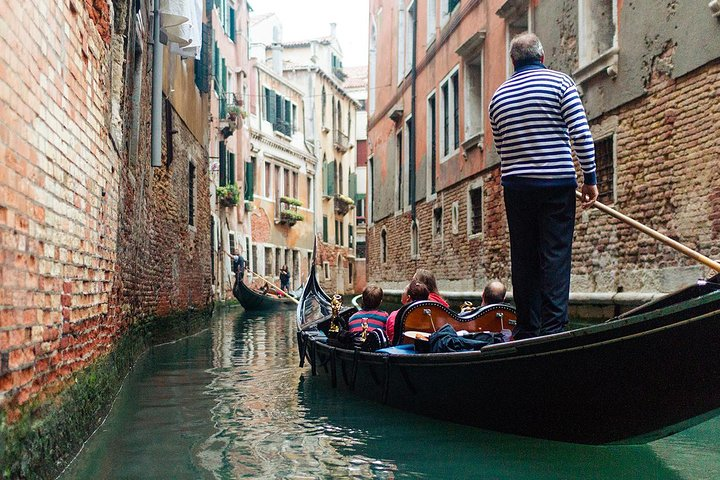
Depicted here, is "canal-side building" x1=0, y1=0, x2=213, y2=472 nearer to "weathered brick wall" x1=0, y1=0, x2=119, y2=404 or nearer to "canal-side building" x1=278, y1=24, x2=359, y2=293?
"weathered brick wall" x1=0, y1=0, x2=119, y2=404

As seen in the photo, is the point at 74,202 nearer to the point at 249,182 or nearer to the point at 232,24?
the point at 232,24

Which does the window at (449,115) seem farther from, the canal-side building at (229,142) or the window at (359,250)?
the window at (359,250)

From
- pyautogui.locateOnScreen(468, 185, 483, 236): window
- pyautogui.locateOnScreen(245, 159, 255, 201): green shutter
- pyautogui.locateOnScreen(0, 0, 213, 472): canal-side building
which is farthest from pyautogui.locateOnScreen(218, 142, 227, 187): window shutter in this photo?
pyautogui.locateOnScreen(0, 0, 213, 472): canal-side building

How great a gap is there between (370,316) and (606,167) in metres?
3.37

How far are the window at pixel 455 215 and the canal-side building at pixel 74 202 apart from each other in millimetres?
5565

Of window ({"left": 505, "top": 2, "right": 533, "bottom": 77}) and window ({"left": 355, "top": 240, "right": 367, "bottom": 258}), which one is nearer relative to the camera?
window ({"left": 505, "top": 2, "right": 533, "bottom": 77})

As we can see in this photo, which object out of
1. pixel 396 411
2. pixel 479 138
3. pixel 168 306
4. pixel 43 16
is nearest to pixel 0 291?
pixel 43 16

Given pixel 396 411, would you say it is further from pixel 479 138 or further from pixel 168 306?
pixel 479 138

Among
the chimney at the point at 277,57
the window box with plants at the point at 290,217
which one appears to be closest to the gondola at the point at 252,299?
the window box with plants at the point at 290,217

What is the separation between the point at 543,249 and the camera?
3.80m

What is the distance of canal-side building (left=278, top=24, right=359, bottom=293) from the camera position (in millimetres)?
30484

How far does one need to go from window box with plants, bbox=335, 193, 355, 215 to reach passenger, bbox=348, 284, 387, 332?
2610 centimetres

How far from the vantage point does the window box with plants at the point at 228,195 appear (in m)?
20.1

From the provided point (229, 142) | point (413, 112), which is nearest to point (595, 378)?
point (413, 112)
